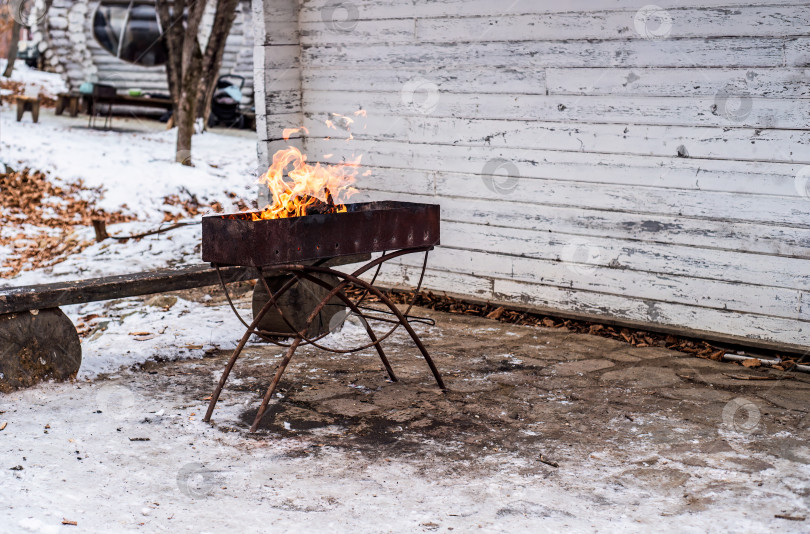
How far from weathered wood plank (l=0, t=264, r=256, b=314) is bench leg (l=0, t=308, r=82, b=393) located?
0.25 ft

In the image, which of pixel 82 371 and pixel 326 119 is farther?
pixel 326 119

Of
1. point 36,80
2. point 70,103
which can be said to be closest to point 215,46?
point 70,103

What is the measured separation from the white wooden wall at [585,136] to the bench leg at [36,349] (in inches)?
121

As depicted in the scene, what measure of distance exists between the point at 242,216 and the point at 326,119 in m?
3.41

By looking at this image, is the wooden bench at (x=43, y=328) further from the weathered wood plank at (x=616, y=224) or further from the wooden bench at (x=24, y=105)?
the wooden bench at (x=24, y=105)

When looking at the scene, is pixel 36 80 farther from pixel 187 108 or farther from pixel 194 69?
pixel 187 108

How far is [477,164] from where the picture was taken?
24.1ft

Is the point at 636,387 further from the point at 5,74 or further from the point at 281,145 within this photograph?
the point at 5,74

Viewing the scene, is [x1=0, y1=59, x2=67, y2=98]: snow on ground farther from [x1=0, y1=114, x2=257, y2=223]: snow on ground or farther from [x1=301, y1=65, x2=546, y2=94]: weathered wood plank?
[x1=301, y1=65, x2=546, y2=94]: weathered wood plank

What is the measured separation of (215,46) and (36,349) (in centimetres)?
953

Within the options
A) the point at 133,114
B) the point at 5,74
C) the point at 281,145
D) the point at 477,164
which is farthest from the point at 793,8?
the point at 5,74

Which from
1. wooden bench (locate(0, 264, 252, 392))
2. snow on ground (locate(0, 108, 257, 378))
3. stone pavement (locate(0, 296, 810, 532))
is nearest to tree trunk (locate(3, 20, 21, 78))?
snow on ground (locate(0, 108, 257, 378))

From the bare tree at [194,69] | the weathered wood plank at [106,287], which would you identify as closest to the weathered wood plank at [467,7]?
the weathered wood plank at [106,287]

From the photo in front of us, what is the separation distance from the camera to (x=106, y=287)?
5602mm
